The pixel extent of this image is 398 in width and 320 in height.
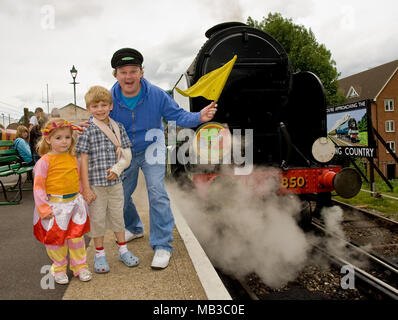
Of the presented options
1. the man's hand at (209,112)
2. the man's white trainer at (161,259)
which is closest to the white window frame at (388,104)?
the man's hand at (209,112)

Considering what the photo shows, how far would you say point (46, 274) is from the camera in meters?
2.95

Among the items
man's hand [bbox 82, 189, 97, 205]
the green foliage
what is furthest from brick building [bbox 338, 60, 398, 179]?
man's hand [bbox 82, 189, 97, 205]

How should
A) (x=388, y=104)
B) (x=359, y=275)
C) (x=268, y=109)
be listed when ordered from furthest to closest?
(x=388, y=104), (x=268, y=109), (x=359, y=275)

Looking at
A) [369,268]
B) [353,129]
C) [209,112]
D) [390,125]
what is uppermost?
[390,125]

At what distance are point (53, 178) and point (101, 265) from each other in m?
0.85

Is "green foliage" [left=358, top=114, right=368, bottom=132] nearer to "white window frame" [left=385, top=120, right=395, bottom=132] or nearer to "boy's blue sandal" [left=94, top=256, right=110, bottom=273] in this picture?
"boy's blue sandal" [left=94, top=256, right=110, bottom=273]

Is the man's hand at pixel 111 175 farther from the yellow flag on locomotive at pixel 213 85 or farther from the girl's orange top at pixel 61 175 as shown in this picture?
the yellow flag on locomotive at pixel 213 85

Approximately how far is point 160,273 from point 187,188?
2727mm

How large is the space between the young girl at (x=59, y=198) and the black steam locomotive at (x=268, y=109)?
5.18 ft

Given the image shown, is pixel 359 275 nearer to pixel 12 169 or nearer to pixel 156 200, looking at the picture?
pixel 156 200

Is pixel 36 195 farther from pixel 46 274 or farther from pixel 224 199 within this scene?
pixel 224 199

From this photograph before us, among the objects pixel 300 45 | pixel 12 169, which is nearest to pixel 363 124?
pixel 12 169

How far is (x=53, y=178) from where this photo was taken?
263cm
